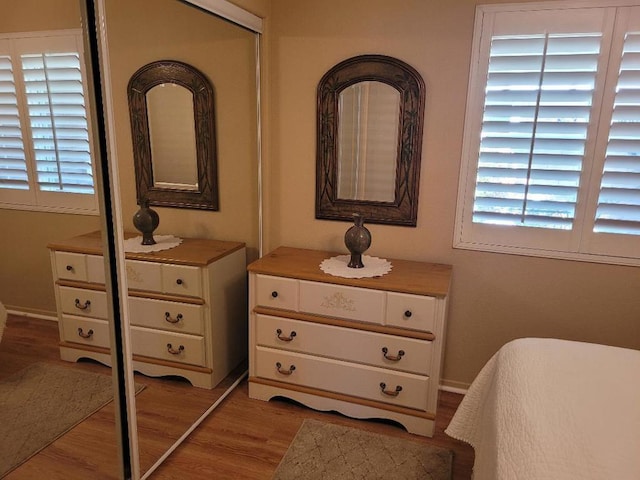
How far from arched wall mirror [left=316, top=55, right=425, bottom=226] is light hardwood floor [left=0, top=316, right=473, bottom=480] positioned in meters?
1.16

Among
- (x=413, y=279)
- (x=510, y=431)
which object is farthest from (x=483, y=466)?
(x=413, y=279)

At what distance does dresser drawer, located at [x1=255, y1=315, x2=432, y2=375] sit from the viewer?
226 cm

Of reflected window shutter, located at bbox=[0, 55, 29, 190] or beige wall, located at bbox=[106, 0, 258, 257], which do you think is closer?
reflected window shutter, located at bbox=[0, 55, 29, 190]

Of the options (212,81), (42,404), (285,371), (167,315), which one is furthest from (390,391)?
(212,81)

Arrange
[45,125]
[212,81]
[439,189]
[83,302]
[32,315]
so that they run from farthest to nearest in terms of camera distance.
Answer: [439,189] < [212,81] < [83,302] < [32,315] < [45,125]

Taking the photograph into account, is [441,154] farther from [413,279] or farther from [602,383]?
[602,383]

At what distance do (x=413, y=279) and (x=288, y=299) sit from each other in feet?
2.16

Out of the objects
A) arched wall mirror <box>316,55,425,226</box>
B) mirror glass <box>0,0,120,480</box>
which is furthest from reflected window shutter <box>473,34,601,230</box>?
mirror glass <box>0,0,120,480</box>

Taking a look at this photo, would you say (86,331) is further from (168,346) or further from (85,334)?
(168,346)

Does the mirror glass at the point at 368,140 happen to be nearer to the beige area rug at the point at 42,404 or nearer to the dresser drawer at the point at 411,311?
the dresser drawer at the point at 411,311

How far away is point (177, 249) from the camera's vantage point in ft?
7.06

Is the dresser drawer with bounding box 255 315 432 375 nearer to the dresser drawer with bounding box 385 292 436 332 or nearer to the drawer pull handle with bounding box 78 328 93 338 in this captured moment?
the dresser drawer with bounding box 385 292 436 332

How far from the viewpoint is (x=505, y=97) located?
7.61 feet

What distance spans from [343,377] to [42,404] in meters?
1.37
